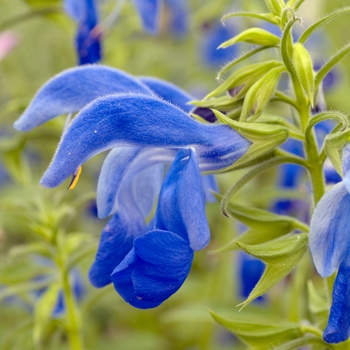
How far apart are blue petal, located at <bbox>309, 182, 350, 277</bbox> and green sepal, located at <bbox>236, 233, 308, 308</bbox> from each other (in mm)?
96

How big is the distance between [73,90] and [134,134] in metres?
0.24

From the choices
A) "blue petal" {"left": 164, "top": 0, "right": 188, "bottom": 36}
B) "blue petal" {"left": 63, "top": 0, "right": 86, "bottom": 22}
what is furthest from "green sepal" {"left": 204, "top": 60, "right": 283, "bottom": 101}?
"blue petal" {"left": 164, "top": 0, "right": 188, "bottom": 36}

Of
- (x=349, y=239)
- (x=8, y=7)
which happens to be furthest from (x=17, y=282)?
(x=8, y=7)

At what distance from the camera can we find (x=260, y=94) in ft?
3.19

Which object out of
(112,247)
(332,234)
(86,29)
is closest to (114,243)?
(112,247)

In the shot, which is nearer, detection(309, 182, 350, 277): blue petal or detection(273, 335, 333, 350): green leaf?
detection(309, 182, 350, 277): blue petal

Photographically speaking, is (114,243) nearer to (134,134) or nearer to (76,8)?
(134,134)

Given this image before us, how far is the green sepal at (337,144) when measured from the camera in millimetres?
885

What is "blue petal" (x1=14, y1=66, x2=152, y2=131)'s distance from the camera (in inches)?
44.9

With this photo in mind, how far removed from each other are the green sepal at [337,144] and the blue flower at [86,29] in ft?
2.84

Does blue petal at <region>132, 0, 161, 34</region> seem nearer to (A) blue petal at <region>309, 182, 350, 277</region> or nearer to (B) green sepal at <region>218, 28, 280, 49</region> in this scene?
(B) green sepal at <region>218, 28, 280, 49</region>

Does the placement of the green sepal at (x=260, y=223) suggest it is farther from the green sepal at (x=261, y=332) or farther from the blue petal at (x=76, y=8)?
the blue petal at (x=76, y=8)

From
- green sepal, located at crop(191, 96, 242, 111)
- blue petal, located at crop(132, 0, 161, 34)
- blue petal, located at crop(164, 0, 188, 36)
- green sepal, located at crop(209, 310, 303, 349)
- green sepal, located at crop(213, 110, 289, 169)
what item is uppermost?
green sepal, located at crop(191, 96, 242, 111)

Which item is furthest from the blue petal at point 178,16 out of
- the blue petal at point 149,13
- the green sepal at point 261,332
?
the green sepal at point 261,332
